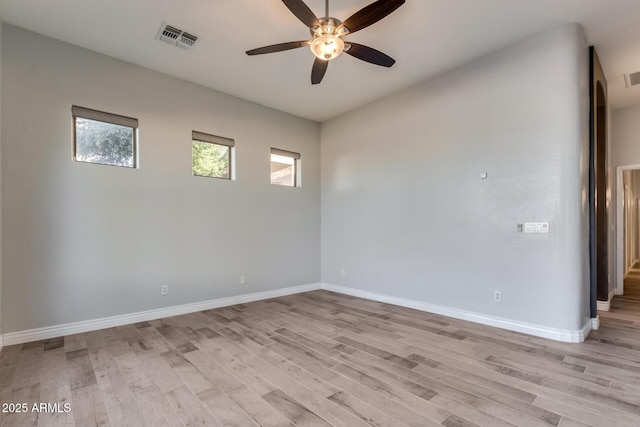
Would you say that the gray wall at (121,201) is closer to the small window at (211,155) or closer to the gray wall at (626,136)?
the small window at (211,155)

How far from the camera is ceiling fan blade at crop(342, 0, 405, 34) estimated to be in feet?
7.16

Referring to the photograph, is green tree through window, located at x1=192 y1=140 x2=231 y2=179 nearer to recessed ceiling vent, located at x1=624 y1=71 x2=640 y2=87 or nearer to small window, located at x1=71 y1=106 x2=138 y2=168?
small window, located at x1=71 y1=106 x2=138 y2=168

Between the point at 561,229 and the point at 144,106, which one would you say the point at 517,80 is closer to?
the point at 561,229

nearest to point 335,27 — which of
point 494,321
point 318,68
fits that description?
point 318,68

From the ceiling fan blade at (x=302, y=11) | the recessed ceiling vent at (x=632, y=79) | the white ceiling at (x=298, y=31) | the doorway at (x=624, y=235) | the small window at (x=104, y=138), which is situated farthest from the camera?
the doorway at (x=624, y=235)

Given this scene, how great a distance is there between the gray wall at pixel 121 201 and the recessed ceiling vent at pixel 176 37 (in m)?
0.87

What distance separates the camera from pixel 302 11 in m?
2.24

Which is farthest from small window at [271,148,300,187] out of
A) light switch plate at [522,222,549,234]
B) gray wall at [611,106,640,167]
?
gray wall at [611,106,640,167]

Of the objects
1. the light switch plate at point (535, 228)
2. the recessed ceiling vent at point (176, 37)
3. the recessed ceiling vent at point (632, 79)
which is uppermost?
the recessed ceiling vent at point (176, 37)

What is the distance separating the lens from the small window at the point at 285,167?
5332 mm

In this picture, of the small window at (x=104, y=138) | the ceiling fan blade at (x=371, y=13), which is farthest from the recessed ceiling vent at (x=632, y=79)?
the small window at (x=104, y=138)

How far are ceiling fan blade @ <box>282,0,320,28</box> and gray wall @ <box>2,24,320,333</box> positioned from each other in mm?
2593

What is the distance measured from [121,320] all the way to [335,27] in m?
3.94

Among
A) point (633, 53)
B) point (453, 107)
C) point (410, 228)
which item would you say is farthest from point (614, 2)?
point (410, 228)
